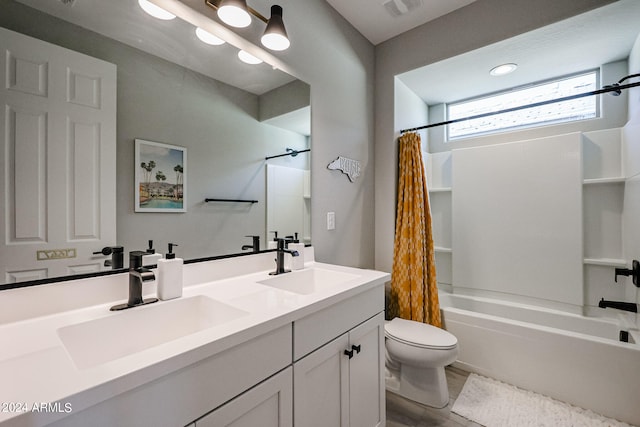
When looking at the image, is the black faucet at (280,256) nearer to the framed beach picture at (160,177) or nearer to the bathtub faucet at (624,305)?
the framed beach picture at (160,177)

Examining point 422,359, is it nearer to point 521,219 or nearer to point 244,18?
point 521,219

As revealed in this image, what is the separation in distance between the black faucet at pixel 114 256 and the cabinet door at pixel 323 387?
732 millimetres

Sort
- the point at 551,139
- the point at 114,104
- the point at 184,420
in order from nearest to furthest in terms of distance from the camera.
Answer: the point at 184,420 → the point at 114,104 → the point at 551,139

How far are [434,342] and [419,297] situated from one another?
1.46 feet

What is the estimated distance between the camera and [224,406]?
71 centimetres

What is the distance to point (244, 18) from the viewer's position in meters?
1.17

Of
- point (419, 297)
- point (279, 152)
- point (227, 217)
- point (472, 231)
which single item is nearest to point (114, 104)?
point (227, 217)

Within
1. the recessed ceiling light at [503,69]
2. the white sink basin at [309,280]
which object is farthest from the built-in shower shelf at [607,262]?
the white sink basin at [309,280]

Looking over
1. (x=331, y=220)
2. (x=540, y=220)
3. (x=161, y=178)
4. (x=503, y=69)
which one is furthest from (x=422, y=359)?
(x=503, y=69)

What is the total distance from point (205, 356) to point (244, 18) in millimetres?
1297

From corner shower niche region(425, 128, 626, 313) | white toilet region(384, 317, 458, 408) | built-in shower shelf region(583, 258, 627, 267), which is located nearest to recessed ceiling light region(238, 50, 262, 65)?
white toilet region(384, 317, 458, 408)

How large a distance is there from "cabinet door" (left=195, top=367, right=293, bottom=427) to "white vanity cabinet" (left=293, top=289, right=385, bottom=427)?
4 cm

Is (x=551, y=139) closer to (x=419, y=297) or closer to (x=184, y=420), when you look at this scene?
(x=419, y=297)

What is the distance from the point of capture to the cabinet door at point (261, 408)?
70cm
